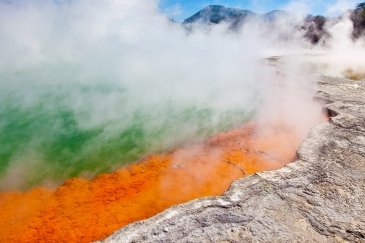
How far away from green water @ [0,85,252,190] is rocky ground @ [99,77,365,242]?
96.1 inches

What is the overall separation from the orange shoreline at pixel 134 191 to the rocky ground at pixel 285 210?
3.38 feet

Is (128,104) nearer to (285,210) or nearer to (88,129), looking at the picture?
(88,129)

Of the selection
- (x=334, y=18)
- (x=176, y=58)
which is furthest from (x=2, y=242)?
(x=334, y=18)

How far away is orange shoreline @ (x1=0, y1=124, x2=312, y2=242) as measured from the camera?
14.3 ft

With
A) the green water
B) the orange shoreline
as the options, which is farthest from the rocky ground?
the green water

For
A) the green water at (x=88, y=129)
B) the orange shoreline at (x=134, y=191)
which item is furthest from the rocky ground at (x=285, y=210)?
the green water at (x=88, y=129)

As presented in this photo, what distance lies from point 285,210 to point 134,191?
2225 mm

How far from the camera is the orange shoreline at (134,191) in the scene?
436cm

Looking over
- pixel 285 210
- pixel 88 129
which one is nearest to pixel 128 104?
pixel 88 129

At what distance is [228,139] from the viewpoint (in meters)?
6.41

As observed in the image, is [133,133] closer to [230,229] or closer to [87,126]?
[87,126]

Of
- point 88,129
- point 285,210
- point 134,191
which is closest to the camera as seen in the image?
point 285,210

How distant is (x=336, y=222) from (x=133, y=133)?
4.28 m

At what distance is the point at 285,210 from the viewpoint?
345cm
